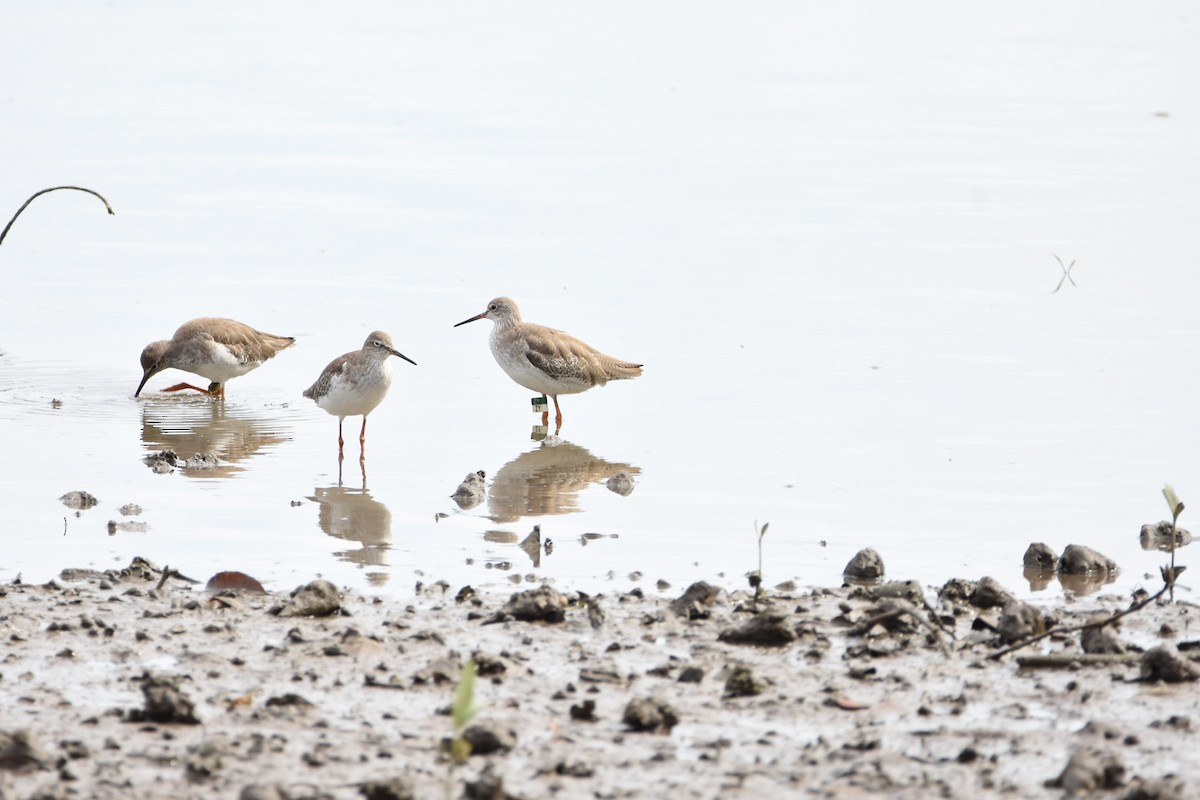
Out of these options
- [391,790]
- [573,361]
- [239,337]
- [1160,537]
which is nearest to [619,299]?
[573,361]

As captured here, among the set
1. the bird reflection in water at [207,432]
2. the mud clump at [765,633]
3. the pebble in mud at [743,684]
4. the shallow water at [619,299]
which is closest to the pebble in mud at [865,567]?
the shallow water at [619,299]

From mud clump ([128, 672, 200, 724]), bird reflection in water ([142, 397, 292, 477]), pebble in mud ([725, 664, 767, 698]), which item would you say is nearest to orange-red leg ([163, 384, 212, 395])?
bird reflection in water ([142, 397, 292, 477])

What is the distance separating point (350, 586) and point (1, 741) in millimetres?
2887

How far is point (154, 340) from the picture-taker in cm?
1579

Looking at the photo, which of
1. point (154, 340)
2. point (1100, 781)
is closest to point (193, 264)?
point (154, 340)

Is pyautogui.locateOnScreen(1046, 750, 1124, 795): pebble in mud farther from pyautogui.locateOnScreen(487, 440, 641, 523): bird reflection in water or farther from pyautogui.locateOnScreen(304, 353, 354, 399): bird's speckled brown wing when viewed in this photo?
pyautogui.locateOnScreen(304, 353, 354, 399): bird's speckled brown wing

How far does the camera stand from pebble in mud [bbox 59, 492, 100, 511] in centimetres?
998

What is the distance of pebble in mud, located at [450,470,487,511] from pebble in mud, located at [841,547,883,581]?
2777 mm

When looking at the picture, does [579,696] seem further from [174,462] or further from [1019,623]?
[174,462]

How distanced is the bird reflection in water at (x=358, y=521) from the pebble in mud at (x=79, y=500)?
1365mm

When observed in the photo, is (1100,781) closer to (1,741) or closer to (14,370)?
(1,741)

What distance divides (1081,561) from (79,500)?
19.2 ft

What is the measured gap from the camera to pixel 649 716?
19.9 ft

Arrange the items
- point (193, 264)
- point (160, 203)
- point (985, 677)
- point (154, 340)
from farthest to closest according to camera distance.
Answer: point (160, 203), point (193, 264), point (154, 340), point (985, 677)
